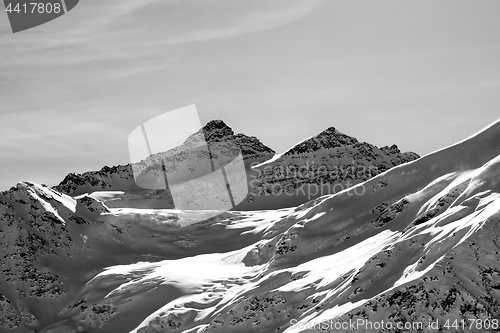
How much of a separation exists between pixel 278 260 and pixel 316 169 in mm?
65244

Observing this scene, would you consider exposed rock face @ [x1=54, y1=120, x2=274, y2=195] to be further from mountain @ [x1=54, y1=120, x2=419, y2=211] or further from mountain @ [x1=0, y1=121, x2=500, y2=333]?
mountain @ [x1=0, y1=121, x2=500, y2=333]

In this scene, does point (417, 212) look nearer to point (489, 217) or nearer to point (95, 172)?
point (489, 217)

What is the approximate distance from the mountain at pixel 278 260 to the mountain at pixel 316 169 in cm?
1895

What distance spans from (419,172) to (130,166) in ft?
275

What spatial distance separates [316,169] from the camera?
156125mm

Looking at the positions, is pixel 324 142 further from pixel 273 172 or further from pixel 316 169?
pixel 273 172

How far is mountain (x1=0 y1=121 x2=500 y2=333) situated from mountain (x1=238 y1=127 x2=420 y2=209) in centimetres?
1895

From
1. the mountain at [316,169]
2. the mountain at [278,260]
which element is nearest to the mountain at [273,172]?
the mountain at [316,169]

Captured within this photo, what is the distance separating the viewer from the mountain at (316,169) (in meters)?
143

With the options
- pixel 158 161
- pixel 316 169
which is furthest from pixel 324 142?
pixel 158 161

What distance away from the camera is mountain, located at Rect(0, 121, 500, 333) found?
63750 mm

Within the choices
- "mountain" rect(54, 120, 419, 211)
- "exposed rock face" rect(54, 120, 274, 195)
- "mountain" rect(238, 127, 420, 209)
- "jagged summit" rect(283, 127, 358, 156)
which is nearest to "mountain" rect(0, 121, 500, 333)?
"mountain" rect(238, 127, 420, 209)

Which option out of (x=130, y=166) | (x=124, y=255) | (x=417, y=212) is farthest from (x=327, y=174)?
(x=417, y=212)

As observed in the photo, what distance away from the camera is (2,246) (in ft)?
341
